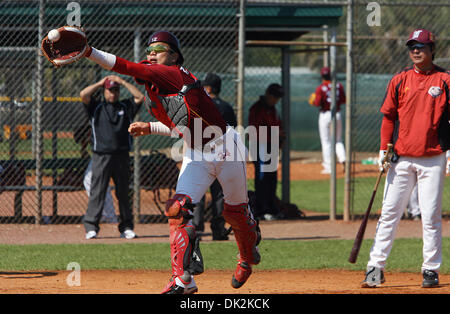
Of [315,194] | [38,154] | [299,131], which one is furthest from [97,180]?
[299,131]

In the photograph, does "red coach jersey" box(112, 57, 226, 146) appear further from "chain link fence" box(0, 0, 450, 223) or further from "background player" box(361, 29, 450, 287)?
"chain link fence" box(0, 0, 450, 223)

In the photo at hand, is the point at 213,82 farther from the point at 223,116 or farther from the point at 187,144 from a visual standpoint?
the point at 187,144

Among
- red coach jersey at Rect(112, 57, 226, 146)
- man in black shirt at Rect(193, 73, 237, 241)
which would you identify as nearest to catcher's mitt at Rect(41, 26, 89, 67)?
red coach jersey at Rect(112, 57, 226, 146)

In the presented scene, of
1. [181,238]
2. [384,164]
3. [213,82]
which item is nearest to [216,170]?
[181,238]

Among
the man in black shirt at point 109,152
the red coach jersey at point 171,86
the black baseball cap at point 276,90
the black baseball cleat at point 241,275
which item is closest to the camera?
the red coach jersey at point 171,86

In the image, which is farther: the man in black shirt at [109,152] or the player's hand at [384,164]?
the man in black shirt at [109,152]

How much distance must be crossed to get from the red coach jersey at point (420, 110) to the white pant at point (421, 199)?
0.37 ft

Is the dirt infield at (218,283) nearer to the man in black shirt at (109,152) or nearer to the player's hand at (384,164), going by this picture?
the player's hand at (384,164)

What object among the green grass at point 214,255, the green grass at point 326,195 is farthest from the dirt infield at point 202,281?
the green grass at point 326,195

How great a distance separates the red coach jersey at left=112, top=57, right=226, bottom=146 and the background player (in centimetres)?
161

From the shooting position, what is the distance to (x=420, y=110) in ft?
20.3

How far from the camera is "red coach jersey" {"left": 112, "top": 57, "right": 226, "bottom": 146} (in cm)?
491

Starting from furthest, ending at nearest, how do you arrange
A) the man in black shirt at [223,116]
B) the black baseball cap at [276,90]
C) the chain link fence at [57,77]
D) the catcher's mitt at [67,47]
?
the black baseball cap at [276,90]
the chain link fence at [57,77]
the man in black shirt at [223,116]
the catcher's mitt at [67,47]

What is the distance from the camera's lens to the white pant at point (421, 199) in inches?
243
